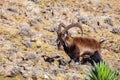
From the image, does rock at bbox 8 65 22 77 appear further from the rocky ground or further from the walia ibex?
the walia ibex

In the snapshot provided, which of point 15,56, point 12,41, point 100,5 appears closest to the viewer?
point 15,56

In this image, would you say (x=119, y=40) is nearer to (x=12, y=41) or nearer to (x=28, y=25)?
(x=28, y=25)

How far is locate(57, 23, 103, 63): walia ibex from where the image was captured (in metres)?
16.7

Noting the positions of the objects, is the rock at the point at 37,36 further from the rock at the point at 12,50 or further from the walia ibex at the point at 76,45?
the walia ibex at the point at 76,45

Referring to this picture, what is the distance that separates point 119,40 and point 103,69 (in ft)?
28.7

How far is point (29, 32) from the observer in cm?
1888

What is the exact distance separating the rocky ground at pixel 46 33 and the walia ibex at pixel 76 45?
45 centimetres

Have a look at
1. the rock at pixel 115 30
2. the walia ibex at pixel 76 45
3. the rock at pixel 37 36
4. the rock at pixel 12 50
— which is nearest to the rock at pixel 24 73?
the rock at pixel 12 50

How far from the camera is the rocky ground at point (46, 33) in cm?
1569

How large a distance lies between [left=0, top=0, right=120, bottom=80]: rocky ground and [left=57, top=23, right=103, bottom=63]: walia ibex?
1.46 feet

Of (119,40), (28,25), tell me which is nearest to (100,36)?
(119,40)

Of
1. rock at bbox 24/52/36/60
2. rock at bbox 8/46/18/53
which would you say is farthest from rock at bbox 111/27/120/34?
rock at bbox 8/46/18/53

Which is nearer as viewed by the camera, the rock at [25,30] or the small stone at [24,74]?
the small stone at [24,74]

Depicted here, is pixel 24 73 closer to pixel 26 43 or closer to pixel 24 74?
pixel 24 74
